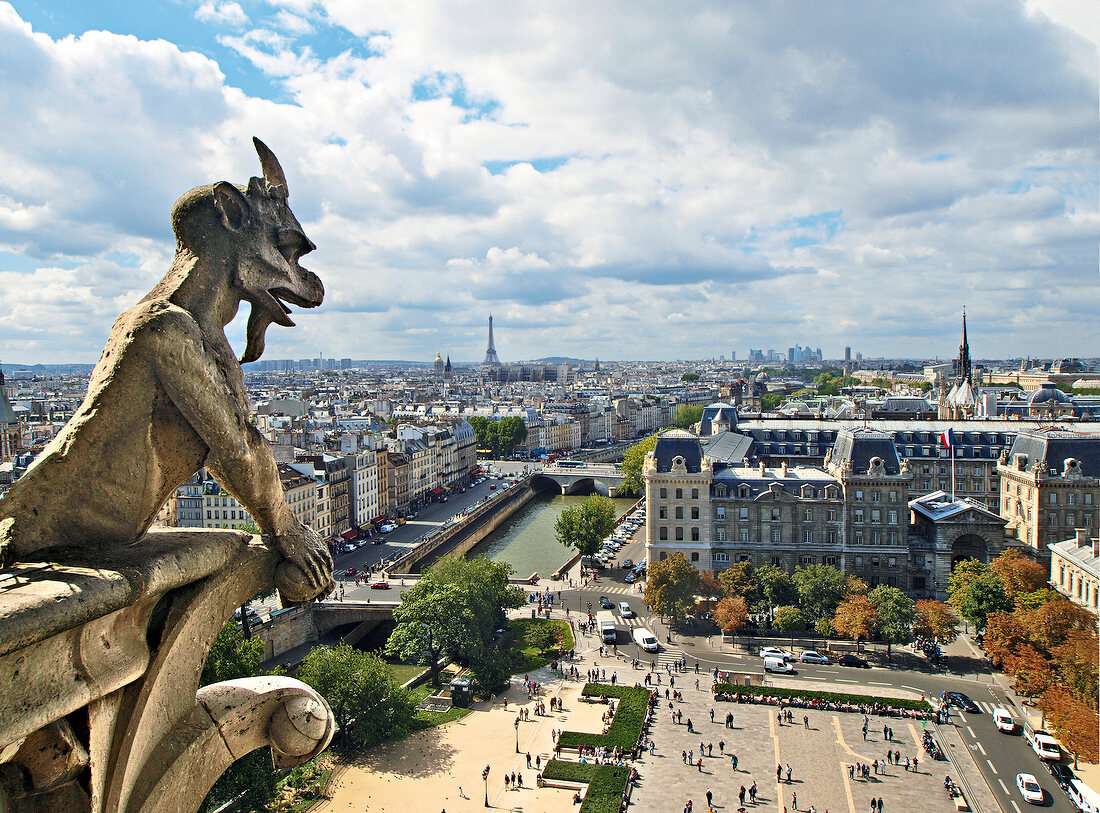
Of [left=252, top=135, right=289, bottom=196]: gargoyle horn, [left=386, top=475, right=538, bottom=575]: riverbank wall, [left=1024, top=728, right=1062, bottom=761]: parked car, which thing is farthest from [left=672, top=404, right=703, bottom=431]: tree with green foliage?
[left=252, top=135, right=289, bottom=196]: gargoyle horn

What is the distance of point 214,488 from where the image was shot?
171ft

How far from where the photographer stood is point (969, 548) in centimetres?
4459

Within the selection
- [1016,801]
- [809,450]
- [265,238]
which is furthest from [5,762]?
[809,450]

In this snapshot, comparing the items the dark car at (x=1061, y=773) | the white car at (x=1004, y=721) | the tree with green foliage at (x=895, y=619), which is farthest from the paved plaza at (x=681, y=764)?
the tree with green foliage at (x=895, y=619)

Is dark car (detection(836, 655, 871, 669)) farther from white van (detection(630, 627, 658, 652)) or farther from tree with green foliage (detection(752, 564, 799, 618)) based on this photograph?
white van (detection(630, 627, 658, 652))

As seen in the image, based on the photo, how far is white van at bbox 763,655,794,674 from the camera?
3338 cm

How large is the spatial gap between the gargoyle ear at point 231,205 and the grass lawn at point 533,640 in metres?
31.7

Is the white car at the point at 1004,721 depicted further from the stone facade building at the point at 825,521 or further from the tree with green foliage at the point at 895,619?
the stone facade building at the point at 825,521

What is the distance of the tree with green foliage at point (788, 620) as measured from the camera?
36.9 metres

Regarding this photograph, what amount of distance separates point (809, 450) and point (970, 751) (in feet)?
116

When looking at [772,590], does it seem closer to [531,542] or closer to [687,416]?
[531,542]

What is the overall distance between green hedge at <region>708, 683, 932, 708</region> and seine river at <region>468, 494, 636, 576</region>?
22.0 metres

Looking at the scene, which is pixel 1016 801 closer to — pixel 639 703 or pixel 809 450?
pixel 639 703

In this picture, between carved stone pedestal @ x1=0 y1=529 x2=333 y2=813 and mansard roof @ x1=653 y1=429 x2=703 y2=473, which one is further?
mansard roof @ x1=653 y1=429 x2=703 y2=473
